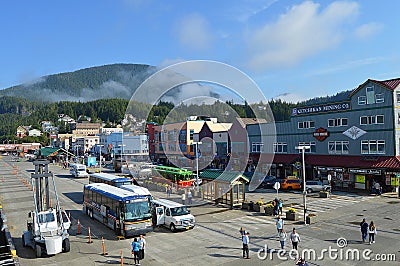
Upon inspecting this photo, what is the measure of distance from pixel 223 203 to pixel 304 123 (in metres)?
21.3

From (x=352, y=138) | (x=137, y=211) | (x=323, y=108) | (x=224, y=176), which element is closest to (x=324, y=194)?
(x=352, y=138)

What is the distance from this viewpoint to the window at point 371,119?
3776 cm

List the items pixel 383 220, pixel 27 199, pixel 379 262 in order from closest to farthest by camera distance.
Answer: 1. pixel 379 262
2. pixel 383 220
3. pixel 27 199

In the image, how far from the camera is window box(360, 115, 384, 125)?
1487 inches

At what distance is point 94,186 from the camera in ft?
91.8

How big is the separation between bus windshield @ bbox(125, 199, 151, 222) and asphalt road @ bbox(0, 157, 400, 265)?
1.48 m

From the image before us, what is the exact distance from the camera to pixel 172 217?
2347 centimetres

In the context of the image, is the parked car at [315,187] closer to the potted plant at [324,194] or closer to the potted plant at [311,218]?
the potted plant at [324,194]

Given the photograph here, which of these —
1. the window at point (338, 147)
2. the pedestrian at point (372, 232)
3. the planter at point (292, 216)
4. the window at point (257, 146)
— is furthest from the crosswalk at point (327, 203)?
the window at point (257, 146)

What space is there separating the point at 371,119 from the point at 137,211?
1179 inches

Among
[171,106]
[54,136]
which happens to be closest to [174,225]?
[171,106]

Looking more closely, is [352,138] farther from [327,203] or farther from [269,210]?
[269,210]

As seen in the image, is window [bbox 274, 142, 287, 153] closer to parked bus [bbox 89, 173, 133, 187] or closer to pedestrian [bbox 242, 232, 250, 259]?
parked bus [bbox 89, 173, 133, 187]

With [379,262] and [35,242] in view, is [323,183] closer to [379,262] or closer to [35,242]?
[379,262]
